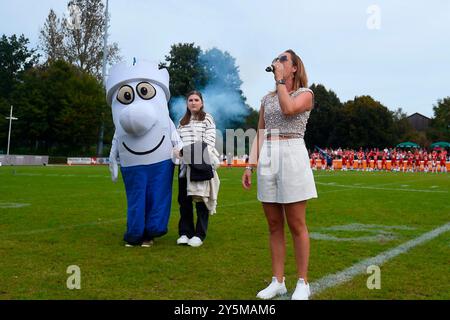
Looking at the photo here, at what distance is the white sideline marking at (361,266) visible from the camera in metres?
4.56

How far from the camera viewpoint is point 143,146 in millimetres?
6539

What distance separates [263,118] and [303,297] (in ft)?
4.79

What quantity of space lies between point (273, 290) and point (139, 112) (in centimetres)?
298

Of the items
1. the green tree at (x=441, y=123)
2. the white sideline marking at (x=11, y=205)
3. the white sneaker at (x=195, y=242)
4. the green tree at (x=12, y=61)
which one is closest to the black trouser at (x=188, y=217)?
the white sneaker at (x=195, y=242)

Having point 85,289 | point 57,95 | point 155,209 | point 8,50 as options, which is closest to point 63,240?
point 155,209

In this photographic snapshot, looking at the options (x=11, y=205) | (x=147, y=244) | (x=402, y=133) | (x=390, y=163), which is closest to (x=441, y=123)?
(x=402, y=133)

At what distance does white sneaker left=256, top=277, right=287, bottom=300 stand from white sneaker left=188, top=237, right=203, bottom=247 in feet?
7.27

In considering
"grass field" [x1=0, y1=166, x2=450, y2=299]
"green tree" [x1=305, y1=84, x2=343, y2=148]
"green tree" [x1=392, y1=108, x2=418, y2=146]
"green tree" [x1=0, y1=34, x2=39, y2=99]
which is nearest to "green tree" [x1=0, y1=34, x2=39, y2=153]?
"green tree" [x1=0, y1=34, x2=39, y2=99]

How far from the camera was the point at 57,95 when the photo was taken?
4744 centimetres

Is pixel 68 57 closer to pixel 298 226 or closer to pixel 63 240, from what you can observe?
pixel 63 240

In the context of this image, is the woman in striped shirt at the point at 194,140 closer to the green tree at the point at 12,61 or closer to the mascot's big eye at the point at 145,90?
the mascot's big eye at the point at 145,90

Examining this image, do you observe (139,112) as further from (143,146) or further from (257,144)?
(257,144)

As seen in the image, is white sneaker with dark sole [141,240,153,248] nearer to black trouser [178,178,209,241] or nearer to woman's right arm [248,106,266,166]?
black trouser [178,178,209,241]

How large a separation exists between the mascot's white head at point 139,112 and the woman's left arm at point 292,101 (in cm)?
268
